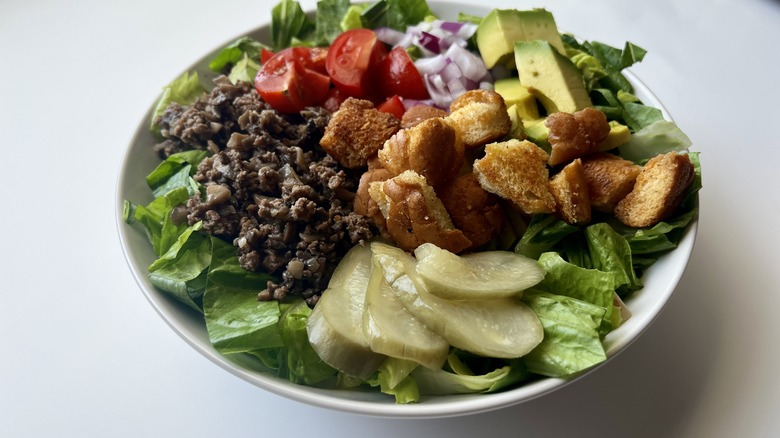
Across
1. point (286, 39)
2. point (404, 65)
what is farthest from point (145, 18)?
point (404, 65)

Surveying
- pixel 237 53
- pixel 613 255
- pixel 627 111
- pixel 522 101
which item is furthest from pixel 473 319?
pixel 237 53

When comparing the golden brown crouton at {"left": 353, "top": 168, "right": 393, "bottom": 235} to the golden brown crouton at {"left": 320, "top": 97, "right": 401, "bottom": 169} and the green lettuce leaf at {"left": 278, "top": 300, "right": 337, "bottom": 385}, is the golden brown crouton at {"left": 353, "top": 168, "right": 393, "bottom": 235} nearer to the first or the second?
the golden brown crouton at {"left": 320, "top": 97, "right": 401, "bottom": 169}

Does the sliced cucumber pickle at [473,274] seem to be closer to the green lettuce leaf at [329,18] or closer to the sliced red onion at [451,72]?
the sliced red onion at [451,72]

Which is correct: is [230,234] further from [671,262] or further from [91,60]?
[91,60]

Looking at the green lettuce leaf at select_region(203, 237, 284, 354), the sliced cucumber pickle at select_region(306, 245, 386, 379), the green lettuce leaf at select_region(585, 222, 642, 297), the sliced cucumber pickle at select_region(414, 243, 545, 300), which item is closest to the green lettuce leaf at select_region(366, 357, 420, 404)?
the sliced cucumber pickle at select_region(306, 245, 386, 379)

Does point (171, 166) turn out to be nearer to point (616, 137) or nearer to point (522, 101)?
point (522, 101)
